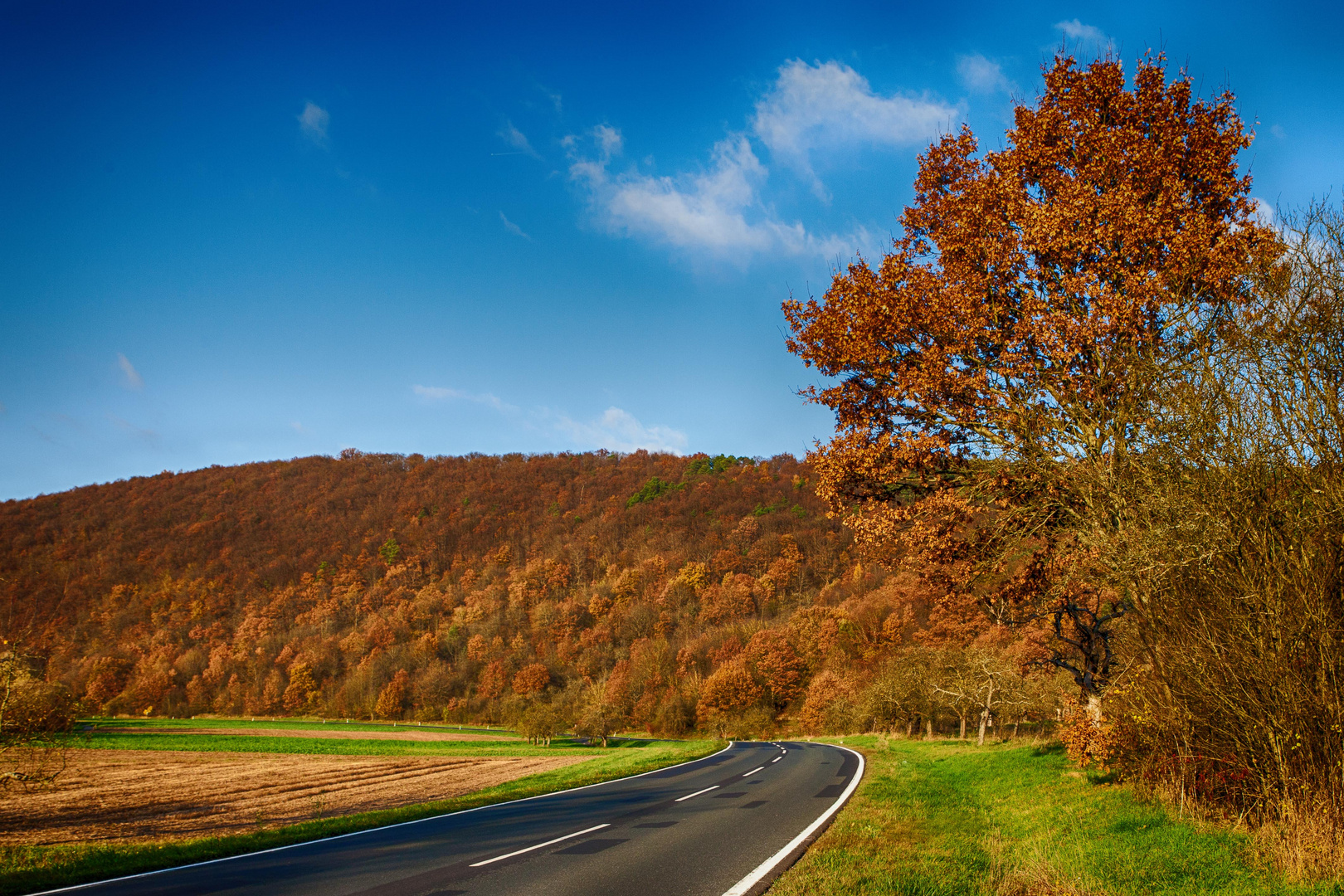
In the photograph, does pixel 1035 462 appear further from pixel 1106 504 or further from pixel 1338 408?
pixel 1338 408

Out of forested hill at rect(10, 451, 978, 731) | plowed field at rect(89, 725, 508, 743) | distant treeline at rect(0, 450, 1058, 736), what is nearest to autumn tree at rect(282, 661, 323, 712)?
forested hill at rect(10, 451, 978, 731)

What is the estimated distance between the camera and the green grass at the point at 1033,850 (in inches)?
231

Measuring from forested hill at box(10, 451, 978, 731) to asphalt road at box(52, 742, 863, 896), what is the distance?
55.1 metres

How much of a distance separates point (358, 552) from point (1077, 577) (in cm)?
15528

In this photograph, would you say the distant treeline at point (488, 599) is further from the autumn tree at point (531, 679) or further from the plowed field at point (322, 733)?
the plowed field at point (322, 733)

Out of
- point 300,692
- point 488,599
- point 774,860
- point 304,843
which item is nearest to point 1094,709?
point 774,860

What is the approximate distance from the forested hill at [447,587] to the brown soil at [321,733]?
8.80 metres

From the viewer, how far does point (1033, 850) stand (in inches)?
290

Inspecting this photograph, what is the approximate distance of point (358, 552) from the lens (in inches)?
5733

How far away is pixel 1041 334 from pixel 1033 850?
639 cm

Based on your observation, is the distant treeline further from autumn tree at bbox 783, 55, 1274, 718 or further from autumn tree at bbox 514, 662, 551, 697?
autumn tree at bbox 783, 55, 1274, 718

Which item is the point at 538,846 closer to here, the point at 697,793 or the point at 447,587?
the point at 697,793

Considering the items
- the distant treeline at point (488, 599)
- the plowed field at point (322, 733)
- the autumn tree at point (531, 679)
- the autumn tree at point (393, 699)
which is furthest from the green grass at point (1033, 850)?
the autumn tree at point (393, 699)

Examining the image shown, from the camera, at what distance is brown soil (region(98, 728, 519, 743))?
234 feet
